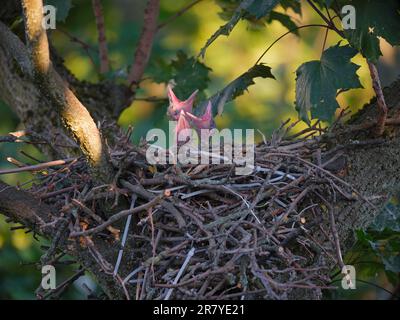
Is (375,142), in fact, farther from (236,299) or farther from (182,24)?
(182,24)

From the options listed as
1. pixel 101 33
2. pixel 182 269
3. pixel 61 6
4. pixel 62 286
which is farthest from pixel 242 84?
pixel 101 33

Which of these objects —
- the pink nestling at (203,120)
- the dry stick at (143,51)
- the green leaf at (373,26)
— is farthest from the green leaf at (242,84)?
the dry stick at (143,51)

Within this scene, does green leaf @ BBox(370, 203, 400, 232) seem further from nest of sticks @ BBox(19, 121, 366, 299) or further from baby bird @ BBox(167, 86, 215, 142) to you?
baby bird @ BBox(167, 86, 215, 142)

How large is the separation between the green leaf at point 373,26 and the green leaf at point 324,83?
116 mm

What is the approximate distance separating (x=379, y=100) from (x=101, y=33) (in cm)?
226

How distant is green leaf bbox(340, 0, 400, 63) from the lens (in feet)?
9.56

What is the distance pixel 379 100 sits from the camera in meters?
2.97

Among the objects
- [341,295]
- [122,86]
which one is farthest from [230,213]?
[122,86]

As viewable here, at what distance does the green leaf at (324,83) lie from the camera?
2990mm

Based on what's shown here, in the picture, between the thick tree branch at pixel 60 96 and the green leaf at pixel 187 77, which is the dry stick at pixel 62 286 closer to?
the thick tree branch at pixel 60 96

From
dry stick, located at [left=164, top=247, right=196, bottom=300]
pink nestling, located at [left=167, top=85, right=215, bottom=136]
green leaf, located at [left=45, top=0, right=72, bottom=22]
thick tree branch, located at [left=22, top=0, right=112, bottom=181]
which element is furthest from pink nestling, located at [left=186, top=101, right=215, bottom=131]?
dry stick, located at [left=164, top=247, right=196, bottom=300]

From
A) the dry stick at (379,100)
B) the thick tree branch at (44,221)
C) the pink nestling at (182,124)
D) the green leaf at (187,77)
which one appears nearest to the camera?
the thick tree branch at (44,221)

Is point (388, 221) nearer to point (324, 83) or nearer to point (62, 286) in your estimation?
point (324, 83)

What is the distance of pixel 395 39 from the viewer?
2941 millimetres
